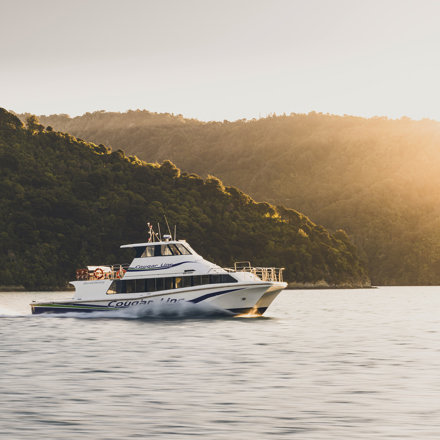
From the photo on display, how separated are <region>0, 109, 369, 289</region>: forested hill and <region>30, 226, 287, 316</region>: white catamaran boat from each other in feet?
233

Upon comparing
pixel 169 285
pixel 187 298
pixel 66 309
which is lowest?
pixel 66 309

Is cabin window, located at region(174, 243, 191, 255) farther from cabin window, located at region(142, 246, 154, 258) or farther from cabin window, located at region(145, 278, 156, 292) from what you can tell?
cabin window, located at region(145, 278, 156, 292)

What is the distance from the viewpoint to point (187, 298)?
35.5m

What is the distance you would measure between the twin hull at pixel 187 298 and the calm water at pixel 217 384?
3.38 metres

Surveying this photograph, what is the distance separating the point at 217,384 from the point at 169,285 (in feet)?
63.1

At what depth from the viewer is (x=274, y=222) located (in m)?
137

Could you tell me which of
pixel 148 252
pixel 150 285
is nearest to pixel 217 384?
pixel 150 285

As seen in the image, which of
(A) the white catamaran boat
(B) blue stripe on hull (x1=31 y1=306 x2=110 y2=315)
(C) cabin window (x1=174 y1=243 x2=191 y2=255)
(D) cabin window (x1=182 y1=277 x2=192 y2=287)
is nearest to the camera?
(A) the white catamaran boat

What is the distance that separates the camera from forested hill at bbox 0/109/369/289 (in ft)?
363

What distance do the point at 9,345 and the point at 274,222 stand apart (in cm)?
11287

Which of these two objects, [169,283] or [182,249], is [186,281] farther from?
[182,249]

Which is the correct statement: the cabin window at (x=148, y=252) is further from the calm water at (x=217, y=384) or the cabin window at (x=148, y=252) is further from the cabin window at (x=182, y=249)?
the calm water at (x=217, y=384)

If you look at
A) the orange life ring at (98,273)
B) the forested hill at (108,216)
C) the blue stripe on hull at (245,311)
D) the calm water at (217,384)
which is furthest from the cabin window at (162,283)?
the forested hill at (108,216)

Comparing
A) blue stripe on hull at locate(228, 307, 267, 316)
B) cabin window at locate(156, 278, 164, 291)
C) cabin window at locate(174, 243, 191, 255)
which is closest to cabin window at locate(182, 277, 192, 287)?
cabin window at locate(156, 278, 164, 291)
